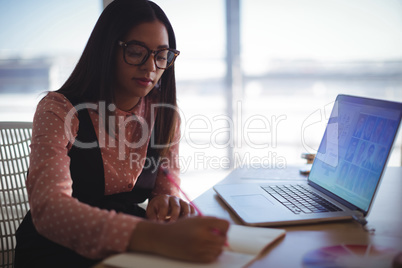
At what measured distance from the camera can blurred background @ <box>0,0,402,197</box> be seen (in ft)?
8.79

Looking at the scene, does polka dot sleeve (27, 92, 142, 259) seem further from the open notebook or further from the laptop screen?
the laptop screen

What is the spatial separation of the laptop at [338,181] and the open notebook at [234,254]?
8 cm

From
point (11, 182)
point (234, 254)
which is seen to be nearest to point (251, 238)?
point (234, 254)

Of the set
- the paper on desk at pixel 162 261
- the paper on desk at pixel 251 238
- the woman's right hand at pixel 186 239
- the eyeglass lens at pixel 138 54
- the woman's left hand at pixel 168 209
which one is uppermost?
the eyeglass lens at pixel 138 54

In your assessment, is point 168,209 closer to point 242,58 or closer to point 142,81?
point 142,81

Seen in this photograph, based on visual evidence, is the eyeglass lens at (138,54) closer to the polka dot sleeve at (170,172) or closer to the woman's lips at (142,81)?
the woman's lips at (142,81)

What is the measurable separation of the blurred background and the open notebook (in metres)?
1.93

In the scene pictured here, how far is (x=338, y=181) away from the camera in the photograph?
100cm

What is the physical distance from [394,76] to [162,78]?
2336mm

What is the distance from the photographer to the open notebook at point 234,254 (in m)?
0.63

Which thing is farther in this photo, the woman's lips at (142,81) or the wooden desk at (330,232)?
the woman's lips at (142,81)

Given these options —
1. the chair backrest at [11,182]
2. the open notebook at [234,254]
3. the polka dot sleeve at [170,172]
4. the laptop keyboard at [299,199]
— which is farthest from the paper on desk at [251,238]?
the chair backrest at [11,182]

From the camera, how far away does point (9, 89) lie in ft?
9.55

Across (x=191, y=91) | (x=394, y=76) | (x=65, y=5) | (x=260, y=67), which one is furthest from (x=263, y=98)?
(x=65, y=5)
